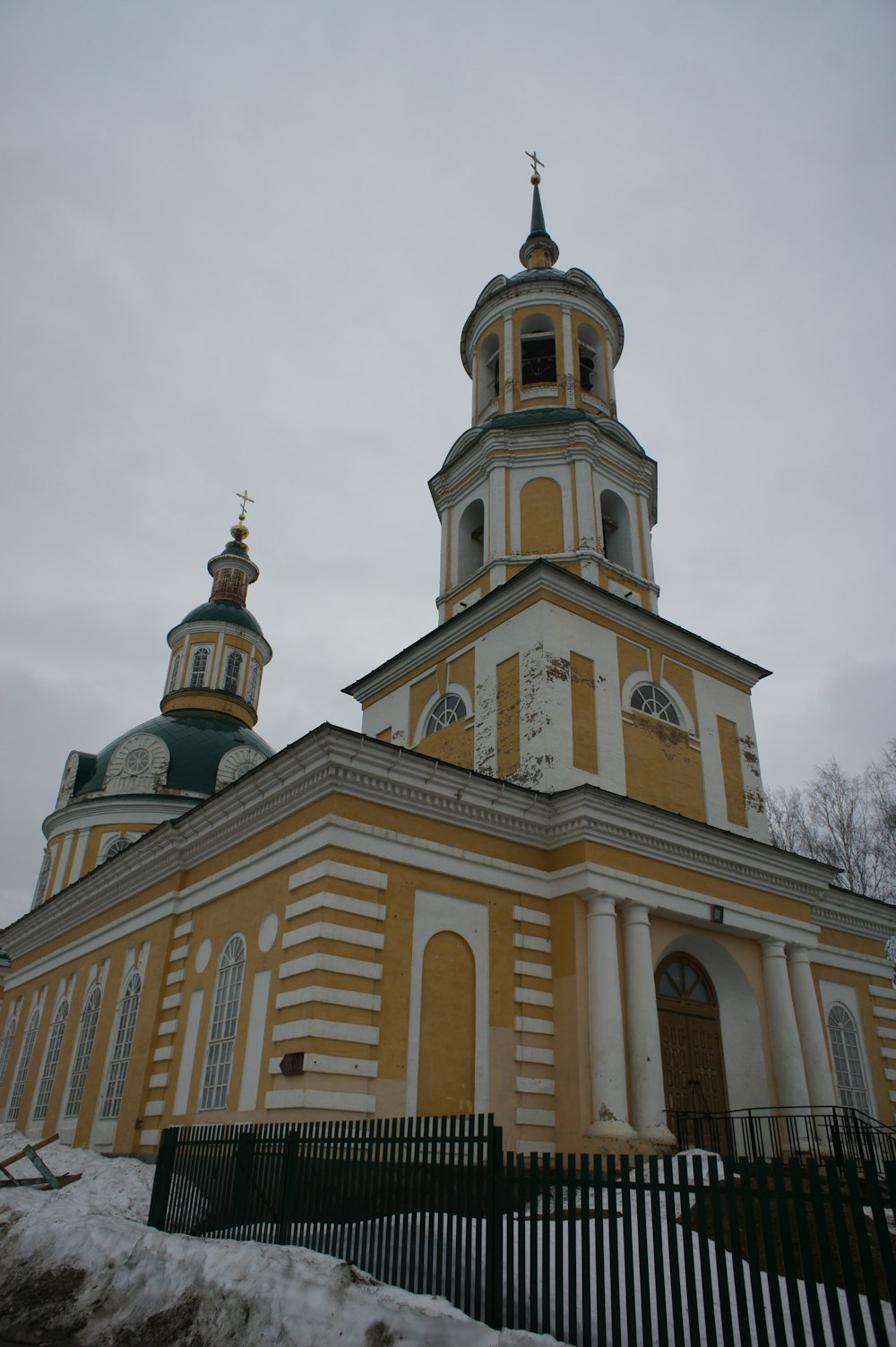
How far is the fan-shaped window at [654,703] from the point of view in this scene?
19234 millimetres

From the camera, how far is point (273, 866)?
15.0 metres

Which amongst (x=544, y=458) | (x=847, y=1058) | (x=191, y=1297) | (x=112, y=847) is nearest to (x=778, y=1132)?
(x=847, y=1058)

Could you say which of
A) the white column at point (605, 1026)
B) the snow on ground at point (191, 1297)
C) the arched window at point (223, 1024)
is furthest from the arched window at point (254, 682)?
the snow on ground at point (191, 1297)

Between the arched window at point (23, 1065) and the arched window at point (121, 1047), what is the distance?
5.98 meters

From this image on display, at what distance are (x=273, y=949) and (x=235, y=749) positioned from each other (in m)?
18.5

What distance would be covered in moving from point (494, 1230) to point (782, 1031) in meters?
11.9

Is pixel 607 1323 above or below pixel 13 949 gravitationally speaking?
below

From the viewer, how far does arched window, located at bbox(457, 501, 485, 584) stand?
76.0 ft

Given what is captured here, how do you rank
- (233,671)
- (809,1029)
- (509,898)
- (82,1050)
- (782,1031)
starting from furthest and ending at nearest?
(233,671) < (82,1050) < (809,1029) < (782,1031) < (509,898)

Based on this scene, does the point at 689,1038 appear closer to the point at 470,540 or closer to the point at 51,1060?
the point at 470,540

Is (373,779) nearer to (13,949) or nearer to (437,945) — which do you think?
(437,945)

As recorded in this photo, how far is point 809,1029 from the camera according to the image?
17.8 m

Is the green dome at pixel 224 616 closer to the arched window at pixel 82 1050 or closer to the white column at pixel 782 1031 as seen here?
the arched window at pixel 82 1050

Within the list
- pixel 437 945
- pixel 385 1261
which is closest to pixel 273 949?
pixel 437 945
